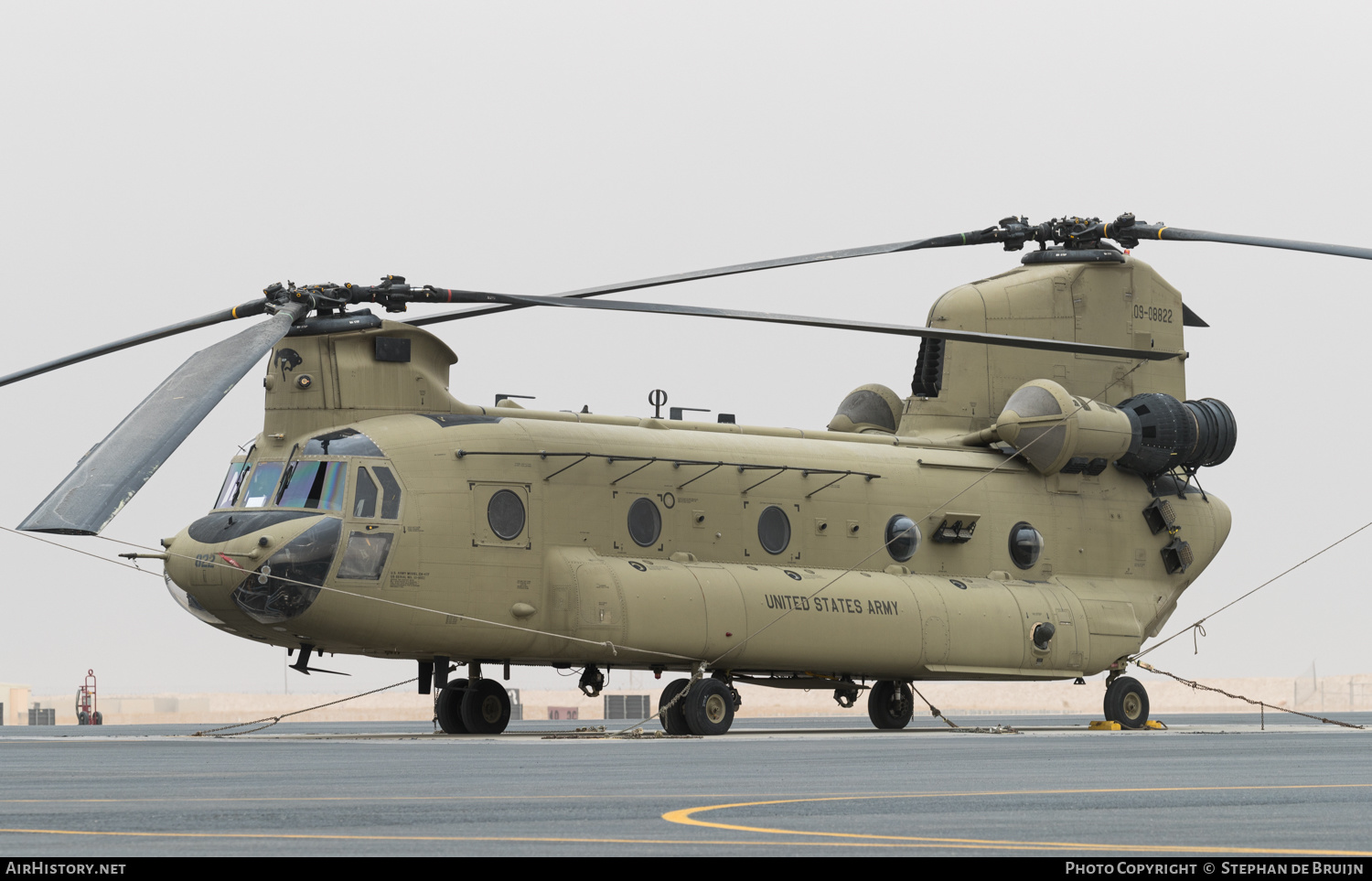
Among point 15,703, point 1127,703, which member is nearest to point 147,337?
point 1127,703

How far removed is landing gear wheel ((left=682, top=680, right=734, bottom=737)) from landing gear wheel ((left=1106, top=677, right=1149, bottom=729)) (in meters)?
9.05

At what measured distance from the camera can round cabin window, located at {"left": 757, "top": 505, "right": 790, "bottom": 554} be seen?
3066cm

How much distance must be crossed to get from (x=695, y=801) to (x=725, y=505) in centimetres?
1734

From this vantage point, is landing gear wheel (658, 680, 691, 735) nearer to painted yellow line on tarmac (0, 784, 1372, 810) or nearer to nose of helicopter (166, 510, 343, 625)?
nose of helicopter (166, 510, 343, 625)

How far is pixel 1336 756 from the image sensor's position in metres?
20.1

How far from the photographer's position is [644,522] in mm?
29359

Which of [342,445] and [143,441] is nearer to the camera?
[143,441]

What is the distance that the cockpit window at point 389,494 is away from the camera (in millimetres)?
26781

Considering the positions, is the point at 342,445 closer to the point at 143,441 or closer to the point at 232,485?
the point at 232,485

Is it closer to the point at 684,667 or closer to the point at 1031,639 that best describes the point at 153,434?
the point at 684,667

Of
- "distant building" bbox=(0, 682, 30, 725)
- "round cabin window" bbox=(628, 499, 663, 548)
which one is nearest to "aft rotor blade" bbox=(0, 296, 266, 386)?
"round cabin window" bbox=(628, 499, 663, 548)

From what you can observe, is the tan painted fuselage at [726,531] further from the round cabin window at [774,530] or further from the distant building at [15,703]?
the distant building at [15,703]

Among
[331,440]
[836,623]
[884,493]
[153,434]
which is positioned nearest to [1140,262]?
[884,493]

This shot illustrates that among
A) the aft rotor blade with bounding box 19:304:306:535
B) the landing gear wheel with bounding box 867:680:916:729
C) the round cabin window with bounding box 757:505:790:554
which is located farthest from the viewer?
the landing gear wheel with bounding box 867:680:916:729
